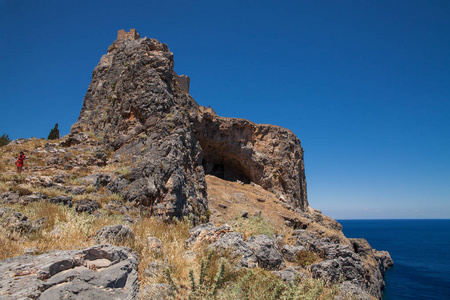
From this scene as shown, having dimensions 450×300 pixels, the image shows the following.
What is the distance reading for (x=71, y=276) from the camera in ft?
10.5

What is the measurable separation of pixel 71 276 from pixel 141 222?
4.14 meters

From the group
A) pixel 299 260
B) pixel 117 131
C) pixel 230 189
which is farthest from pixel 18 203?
pixel 230 189

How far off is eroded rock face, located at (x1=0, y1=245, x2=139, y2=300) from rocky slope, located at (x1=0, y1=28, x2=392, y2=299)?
1 cm

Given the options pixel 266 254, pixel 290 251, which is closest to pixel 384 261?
pixel 290 251

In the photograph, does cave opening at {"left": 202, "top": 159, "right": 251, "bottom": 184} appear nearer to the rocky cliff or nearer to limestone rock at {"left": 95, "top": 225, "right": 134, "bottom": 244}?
the rocky cliff

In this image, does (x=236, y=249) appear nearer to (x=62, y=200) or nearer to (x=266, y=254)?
(x=266, y=254)

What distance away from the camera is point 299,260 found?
6.26 meters

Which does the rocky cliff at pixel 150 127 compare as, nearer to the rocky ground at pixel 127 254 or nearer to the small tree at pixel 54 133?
the rocky ground at pixel 127 254

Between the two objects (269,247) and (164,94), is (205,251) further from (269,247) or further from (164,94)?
(164,94)

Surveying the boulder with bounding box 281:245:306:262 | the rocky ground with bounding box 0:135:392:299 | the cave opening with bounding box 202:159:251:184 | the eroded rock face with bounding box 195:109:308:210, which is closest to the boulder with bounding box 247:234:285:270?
the rocky ground with bounding box 0:135:392:299

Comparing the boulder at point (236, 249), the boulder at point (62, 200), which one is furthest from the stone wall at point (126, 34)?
the boulder at point (236, 249)

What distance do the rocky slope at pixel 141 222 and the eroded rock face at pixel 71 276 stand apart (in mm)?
14

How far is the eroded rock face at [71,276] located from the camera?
2848 mm

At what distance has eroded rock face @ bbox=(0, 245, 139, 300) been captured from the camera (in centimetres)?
285
